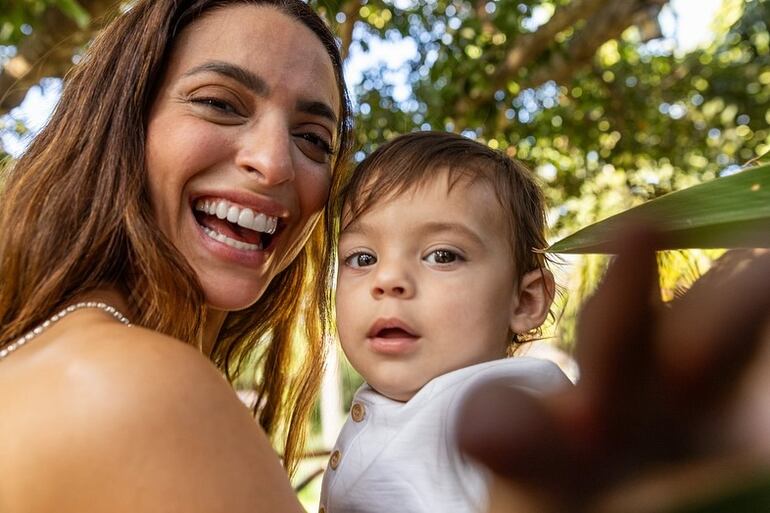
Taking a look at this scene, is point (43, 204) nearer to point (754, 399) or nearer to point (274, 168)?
point (274, 168)

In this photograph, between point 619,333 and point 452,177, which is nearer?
point 619,333

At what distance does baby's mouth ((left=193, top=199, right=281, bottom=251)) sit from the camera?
4.66ft

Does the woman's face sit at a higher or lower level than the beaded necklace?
higher

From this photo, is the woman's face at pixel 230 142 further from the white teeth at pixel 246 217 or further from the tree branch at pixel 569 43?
the tree branch at pixel 569 43

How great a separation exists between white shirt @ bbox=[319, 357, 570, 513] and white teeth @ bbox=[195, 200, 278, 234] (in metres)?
0.37

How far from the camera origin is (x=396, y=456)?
117 centimetres

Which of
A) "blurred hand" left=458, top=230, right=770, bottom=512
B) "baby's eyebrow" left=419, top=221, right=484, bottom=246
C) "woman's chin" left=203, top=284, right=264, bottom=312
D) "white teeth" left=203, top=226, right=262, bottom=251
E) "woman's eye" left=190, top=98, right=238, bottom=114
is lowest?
"blurred hand" left=458, top=230, right=770, bottom=512

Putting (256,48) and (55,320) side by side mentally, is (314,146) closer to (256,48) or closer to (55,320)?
(256,48)

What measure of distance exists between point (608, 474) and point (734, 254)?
54mm

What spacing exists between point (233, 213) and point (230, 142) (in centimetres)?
12

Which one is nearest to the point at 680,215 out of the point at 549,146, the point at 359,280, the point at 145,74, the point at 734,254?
the point at 734,254

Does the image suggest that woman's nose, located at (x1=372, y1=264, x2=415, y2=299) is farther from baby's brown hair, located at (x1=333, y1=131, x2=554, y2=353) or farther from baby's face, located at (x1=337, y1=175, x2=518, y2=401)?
baby's brown hair, located at (x1=333, y1=131, x2=554, y2=353)

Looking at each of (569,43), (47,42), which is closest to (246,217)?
(47,42)

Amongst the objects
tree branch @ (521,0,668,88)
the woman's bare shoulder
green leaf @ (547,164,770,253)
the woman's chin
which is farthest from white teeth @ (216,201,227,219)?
tree branch @ (521,0,668,88)
